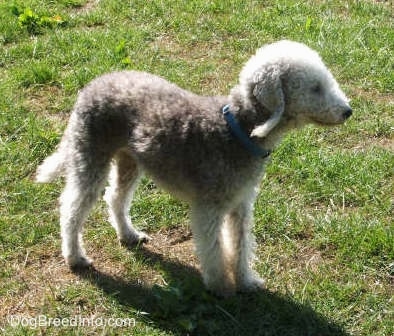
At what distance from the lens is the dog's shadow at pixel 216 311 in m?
4.14

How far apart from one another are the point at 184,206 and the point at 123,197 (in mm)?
596

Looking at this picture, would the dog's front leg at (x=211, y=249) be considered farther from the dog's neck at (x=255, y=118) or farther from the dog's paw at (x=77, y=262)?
the dog's paw at (x=77, y=262)

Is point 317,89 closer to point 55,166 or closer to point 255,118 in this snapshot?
point 255,118

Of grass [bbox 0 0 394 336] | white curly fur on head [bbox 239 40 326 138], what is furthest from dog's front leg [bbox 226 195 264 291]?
white curly fur on head [bbox 239 40 326 138]

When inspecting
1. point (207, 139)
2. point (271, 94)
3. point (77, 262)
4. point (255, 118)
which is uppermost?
point (271, 94)

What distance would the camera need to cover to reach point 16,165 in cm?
569

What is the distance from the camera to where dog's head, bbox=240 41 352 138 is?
152 inches

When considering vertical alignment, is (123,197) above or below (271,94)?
below

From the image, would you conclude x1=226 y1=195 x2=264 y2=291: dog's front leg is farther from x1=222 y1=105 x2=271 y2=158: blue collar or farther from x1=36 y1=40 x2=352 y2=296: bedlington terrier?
x1=222 y1=105 x2=271 y2=158: blue collar

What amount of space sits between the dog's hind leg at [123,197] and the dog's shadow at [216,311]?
528 mm

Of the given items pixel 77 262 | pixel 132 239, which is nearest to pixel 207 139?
pixel 132 239

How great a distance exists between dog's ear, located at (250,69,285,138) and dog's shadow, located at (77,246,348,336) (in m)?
1.20

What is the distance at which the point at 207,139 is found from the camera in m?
4.08

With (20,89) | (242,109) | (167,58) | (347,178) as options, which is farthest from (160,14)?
(242,109)
